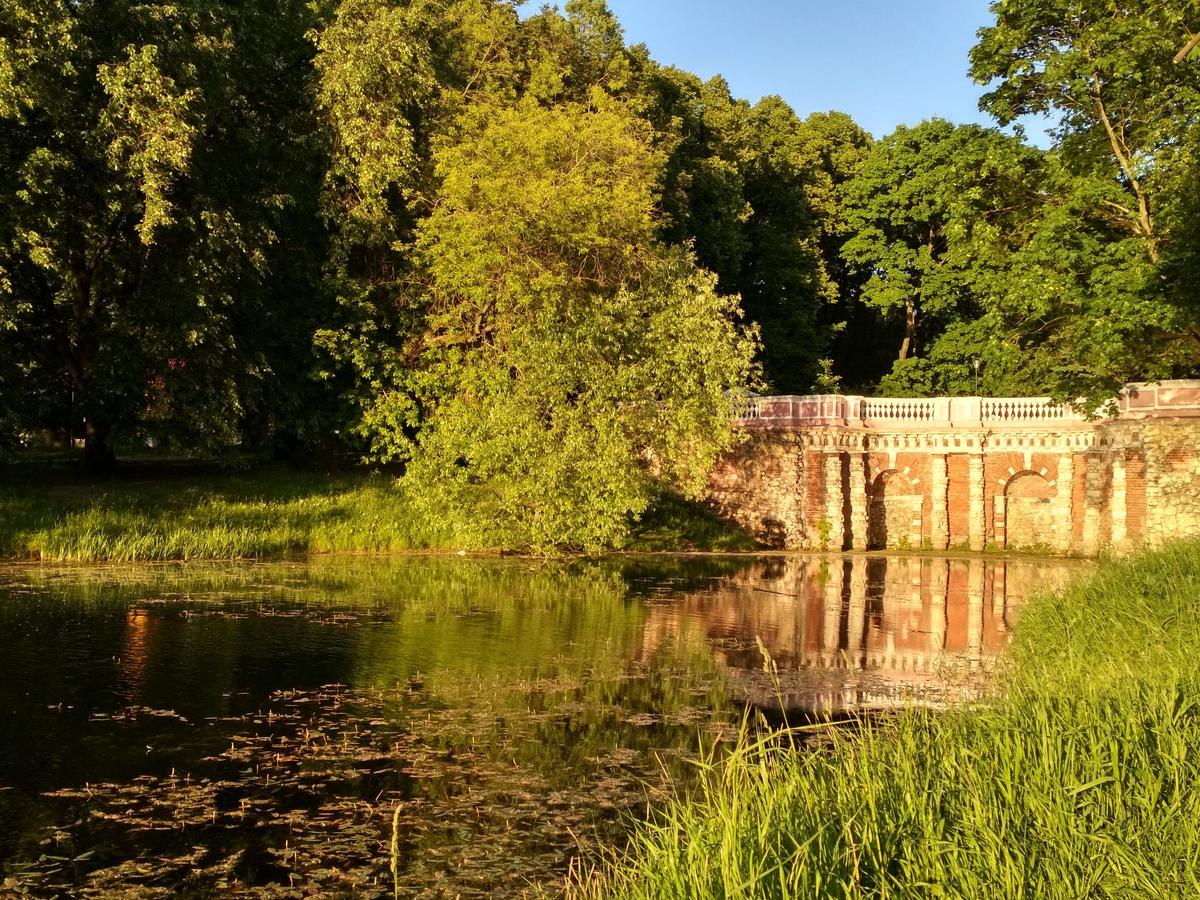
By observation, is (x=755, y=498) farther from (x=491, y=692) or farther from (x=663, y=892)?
(x=663, y=892)

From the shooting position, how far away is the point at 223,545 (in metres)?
28.0

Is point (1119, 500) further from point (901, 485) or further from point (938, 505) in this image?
point (901, 485)

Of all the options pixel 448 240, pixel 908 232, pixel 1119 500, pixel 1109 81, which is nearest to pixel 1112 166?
pixel 1109 81

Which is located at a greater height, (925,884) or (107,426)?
(107,426)

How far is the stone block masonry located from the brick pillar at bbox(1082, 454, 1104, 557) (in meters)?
0.53

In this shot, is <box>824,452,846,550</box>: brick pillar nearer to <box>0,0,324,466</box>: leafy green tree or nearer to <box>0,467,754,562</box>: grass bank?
<box>0,467,754,562</box>: grass bank

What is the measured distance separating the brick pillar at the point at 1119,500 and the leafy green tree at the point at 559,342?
39.6 feet

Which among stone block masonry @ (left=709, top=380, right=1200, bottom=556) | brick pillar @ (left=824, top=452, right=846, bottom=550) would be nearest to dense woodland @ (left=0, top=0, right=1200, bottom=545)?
stone block masonry @ (left=709, top=380, right=1200, bottom=556)

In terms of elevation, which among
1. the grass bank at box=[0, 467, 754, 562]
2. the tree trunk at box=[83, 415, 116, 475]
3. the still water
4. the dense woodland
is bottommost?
the still water

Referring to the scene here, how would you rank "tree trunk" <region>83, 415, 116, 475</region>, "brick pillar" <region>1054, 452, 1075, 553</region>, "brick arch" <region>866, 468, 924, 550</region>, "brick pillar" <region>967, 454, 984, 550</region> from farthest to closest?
"brick arch" <region>866, 468, 924, 550</region> < "brick pillar" <region>967, 454, 984, 550</region> < "brick pillar" <region>1054, 452, 1075, 553</region> < "tree trunk" <region>83, 415, 116, 475</region>

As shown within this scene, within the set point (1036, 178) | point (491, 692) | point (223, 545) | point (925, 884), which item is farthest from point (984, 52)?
point (925, 884)

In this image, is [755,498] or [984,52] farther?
[755,498]

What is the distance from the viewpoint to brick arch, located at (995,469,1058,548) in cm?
3803

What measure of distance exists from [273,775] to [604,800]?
11.2 feet
